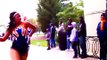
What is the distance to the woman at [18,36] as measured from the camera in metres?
6.83

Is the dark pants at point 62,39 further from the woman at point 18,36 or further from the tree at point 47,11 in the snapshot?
the tree at point 47,11

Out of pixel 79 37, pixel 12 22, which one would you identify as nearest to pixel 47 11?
pixel 79 37

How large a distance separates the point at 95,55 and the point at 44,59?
2.32m

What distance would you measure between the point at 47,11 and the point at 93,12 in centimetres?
2601

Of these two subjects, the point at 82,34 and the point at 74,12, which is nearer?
the point at 82,34

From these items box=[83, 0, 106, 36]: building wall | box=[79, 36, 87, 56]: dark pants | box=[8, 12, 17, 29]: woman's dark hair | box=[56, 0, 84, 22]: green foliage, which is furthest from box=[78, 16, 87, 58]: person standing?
box=[56, 0, 84, 22]: green foliage

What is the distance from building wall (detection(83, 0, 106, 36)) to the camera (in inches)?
547

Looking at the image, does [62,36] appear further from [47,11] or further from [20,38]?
[47,11]

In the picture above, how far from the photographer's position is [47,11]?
40.4 m

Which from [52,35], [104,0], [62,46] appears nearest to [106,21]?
[104,0]

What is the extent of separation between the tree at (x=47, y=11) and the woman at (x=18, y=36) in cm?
3224

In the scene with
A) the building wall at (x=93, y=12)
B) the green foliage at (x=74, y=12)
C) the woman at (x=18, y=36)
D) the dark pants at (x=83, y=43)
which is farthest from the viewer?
the green foliage at (x=74, y=12)

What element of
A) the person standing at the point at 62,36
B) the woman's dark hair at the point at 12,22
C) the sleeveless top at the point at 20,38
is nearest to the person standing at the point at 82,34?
the person standing at the point at 62,36

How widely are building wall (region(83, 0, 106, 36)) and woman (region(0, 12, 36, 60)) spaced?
7072mm
